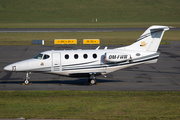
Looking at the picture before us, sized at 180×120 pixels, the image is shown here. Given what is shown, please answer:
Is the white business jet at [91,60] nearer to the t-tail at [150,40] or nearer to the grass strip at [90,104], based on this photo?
the t-tail at [150,40]

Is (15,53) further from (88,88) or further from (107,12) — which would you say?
(107,12)

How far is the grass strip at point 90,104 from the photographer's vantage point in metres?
15.8

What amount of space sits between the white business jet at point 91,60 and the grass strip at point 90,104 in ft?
11.0

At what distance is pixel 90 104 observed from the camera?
59.9ft

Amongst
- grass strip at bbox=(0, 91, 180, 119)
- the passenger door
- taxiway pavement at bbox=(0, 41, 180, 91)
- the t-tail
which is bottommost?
grass strip at bbox=(0, 91, 180, 119)

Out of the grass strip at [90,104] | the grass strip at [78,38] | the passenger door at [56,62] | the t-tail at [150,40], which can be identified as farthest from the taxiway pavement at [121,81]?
the grass strip at [78,38]

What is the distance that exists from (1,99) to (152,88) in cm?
1348

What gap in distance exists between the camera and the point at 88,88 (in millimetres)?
23734

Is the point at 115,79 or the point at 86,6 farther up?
the point at 86,6

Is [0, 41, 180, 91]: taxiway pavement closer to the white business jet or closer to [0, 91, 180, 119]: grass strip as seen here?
the white business jet

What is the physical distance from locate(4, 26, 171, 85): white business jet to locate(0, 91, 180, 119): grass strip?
3.34 meters

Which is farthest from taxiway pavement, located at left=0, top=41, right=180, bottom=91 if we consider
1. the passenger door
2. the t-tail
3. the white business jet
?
the t-tail

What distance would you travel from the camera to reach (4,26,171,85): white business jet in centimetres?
2456

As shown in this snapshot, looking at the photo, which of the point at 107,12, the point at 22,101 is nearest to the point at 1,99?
the point at 22,101
